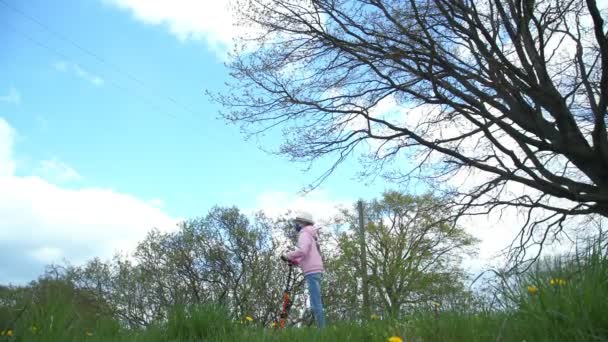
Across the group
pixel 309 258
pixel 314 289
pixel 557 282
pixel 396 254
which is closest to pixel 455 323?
pixel 557 282

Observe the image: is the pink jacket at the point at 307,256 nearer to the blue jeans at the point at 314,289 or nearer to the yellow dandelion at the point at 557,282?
the blue jeans at the point at 314,289

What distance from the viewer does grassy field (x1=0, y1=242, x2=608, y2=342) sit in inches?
97.3

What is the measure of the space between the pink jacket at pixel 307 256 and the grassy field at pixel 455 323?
2.86 metres

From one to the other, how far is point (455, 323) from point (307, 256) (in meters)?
4.22

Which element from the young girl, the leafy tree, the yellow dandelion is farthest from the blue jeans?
the leafy tree

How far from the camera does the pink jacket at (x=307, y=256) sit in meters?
7.18

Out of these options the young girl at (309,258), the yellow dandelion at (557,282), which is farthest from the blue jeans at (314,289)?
the yellow dandelion at (557,282)

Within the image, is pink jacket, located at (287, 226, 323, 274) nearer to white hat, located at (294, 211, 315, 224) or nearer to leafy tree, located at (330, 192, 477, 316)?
white hat, located at (294, 211, 315, 224)

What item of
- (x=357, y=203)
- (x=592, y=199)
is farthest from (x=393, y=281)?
(x=592, y=199)

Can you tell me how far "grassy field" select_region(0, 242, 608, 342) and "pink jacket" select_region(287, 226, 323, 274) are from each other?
9.37ft

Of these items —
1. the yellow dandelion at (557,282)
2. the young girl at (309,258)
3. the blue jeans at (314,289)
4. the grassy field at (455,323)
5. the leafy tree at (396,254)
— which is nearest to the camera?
the grassy field at (455,323)

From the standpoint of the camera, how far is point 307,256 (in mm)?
7234

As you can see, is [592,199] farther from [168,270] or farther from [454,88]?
[168,270]

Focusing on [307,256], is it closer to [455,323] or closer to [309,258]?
[309,258]
